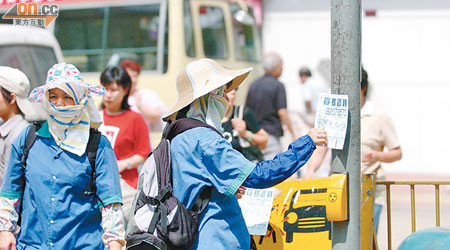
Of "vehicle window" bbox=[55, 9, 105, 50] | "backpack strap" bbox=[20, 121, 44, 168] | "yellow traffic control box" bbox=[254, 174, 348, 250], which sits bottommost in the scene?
"yellow traffic control box" bbox=[254, 174, 348, 250]

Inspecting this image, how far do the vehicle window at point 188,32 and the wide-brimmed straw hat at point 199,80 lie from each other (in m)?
8.05

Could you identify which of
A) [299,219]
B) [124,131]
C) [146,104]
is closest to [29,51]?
[146,104]

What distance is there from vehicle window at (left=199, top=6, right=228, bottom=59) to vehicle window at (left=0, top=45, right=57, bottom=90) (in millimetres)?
4498

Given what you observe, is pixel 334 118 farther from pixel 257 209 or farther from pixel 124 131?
pixel 124 131

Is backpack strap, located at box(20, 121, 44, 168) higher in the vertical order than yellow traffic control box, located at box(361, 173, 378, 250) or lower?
higher

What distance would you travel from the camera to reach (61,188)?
3941 mm

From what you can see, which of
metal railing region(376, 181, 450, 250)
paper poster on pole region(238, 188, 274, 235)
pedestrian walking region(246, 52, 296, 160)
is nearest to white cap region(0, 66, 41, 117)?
paper poster on pole region(238, 188, 274, 235)

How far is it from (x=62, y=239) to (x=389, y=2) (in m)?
13.8

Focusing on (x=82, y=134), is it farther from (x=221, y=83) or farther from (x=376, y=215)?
(x=376, y=215)

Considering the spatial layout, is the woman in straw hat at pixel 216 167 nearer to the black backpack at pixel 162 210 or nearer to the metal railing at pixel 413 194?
the black backpack at pixel 162 210

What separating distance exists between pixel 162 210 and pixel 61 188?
25.8 inches

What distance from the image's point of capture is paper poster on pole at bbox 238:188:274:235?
14.8 ft

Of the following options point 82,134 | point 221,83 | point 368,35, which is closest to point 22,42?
point 82,134

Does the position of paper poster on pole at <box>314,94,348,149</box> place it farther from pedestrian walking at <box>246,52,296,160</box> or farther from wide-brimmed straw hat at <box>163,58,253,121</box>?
pedestrian walking at <box>246,52,296,160</box>
